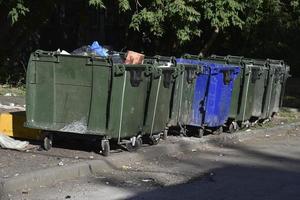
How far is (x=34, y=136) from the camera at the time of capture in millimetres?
9414

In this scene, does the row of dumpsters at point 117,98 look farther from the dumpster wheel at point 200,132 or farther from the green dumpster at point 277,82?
the green dumpster at point 277,82

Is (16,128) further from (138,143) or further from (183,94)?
(183,94)

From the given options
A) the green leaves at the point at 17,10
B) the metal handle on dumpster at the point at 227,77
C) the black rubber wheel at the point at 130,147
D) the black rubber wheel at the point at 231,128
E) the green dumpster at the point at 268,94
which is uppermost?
the green leaves at the point at 17,10

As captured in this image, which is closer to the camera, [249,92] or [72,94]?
[72,94]

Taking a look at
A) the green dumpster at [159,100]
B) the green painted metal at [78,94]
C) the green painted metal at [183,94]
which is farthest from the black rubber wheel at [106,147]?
the green painted metal at [183,94]

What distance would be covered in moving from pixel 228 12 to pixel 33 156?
9.07 m

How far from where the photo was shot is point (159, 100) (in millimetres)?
9844

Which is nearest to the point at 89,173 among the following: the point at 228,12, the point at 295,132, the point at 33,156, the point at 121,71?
the point at 33,156

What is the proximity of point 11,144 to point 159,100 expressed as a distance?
7.83 ft

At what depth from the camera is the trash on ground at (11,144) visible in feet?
29.2

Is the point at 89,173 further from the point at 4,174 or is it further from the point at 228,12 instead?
the point at 228,12

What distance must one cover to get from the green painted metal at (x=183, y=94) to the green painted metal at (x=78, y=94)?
5.79 ft

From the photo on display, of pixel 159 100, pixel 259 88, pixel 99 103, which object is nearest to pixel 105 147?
pixel 99 103

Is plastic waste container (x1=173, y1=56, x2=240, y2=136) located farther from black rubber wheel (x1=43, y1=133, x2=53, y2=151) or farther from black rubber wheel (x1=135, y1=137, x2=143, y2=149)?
black rubber wheel (x1=43, y1=133, x2=53, y2=151)
